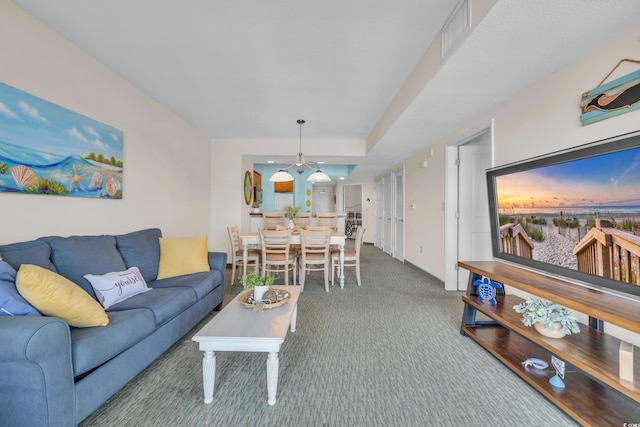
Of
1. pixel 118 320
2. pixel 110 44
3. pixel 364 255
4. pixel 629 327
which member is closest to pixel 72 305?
pixel 118 320

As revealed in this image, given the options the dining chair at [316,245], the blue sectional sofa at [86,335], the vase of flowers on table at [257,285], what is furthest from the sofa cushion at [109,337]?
the dining chair at [316,245]

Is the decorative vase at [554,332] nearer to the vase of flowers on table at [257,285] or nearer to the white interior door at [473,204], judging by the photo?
the vase of flowers on table at [257,285]

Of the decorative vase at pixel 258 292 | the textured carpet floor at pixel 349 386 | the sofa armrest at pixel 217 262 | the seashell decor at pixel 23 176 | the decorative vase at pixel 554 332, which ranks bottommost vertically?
the textured carpet floor at pixel 349 386

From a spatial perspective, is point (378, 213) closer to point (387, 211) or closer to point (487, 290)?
point (387, 211)

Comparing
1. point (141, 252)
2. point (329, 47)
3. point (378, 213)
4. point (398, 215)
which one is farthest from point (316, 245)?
point (378, 213)

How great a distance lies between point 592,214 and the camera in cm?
150

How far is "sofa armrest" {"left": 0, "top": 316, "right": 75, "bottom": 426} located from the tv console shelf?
8.40ft

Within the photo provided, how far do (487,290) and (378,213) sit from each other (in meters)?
5.82

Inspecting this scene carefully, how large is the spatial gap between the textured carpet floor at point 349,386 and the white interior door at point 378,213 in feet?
17.1

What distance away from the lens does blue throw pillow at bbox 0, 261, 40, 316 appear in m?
1.29

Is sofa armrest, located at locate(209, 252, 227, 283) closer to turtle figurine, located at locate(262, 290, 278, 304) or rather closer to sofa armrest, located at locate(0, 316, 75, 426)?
turtle figurine, located at locate(262, 290, 278, 304)

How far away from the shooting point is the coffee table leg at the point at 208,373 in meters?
1.56

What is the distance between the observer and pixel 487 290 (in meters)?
2.30

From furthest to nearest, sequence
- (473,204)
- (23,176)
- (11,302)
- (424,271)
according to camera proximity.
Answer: (424,271) < (473,204) < (23,176) < (11,302)
